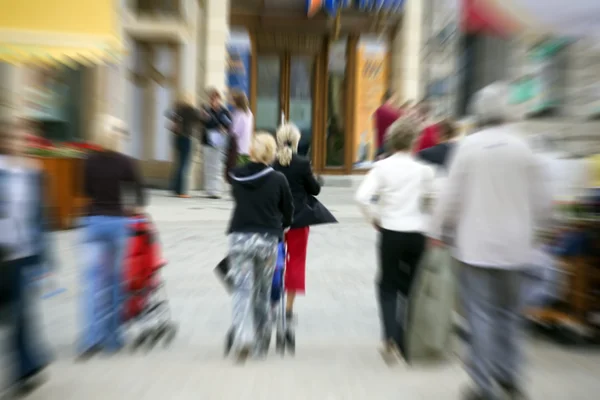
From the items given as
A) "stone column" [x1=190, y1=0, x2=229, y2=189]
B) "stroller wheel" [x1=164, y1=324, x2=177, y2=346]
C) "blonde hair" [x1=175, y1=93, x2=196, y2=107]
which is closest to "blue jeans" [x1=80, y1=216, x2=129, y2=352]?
"stroller wheel" [x1=164, y1=324, x2=177, y2=346]

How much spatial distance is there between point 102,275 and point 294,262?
1.66m

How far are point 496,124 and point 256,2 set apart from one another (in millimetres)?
13732

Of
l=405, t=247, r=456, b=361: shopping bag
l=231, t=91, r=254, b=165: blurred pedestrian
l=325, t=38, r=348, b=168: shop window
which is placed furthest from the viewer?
l=325, t=38, r=348, b=168: shop window

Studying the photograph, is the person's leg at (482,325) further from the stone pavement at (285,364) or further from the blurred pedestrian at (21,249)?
the blurred pedestrian at (21,249)

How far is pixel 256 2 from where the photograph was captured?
16.4 meters

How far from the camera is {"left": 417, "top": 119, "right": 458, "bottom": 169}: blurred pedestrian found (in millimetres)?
5883

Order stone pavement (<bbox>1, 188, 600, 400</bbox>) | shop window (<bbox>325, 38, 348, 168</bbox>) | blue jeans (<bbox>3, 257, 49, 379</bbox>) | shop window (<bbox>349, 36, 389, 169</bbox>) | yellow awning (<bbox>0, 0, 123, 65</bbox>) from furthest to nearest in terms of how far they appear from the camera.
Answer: shop window (<bbox>325, 38, 348, 168</bbox>) < shop window (<bbox>349, 36, 389, 169</bbox>) < yellow awning (<bbox>0, 0, 123, 65</bbox>) < stone pavement (<bbox>1, 188, 600, 400</bbox>) < blue jeans (<bbox>3, 257, 49, 379</bbox>)

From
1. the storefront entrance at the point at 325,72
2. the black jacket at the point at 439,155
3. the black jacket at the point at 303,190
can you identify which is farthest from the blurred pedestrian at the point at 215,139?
the black jacket at the point at 303,190

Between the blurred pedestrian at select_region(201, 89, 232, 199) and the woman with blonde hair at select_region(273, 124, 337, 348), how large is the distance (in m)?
6.98

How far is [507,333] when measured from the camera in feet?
11.7

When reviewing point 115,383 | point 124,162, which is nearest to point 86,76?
point 124,162

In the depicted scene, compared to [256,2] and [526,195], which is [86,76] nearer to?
[256,2]

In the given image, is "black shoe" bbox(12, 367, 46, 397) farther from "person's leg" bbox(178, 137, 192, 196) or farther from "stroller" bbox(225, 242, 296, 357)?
"person's leg" bbox(178, 137, 192, 196)

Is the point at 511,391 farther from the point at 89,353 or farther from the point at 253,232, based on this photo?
the point at 89,353
